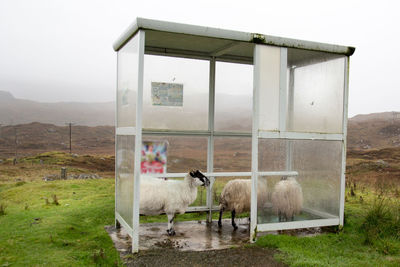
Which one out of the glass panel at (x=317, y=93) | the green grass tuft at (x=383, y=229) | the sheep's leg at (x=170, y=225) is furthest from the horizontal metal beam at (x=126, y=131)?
the green grass tuft at (x=383, y=229)

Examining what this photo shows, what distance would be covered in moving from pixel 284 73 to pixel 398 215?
3.67 metres

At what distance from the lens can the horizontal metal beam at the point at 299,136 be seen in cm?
626

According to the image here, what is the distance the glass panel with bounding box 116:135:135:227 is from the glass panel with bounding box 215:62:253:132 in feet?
8.28

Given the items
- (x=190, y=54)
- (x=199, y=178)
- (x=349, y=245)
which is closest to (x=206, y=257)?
(x=199, y=178)

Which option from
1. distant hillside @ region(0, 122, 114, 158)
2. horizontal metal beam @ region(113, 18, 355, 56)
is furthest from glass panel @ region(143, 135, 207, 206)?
distant hillside @ region(0, 122, 114, 158)

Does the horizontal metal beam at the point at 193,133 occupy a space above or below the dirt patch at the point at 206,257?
above

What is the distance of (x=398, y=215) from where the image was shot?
6961 mm

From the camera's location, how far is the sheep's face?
672 cm

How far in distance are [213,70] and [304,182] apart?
3262 millimetres

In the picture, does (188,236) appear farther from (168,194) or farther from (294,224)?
(294,224)

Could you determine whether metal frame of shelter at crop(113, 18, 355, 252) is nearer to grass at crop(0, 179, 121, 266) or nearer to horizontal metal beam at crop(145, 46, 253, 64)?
horizontal metal beam at crop(145, 46, 253, 64)

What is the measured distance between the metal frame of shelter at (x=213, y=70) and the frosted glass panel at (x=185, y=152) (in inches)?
5.0

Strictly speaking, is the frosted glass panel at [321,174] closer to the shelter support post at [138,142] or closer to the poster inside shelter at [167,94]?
the poster inside shelter at [167,94]

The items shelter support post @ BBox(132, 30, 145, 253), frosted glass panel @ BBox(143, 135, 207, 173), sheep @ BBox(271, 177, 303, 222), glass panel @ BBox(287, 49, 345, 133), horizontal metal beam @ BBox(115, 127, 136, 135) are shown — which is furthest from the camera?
frosted glass panel @ BBox(143, 135, 207, 173)
